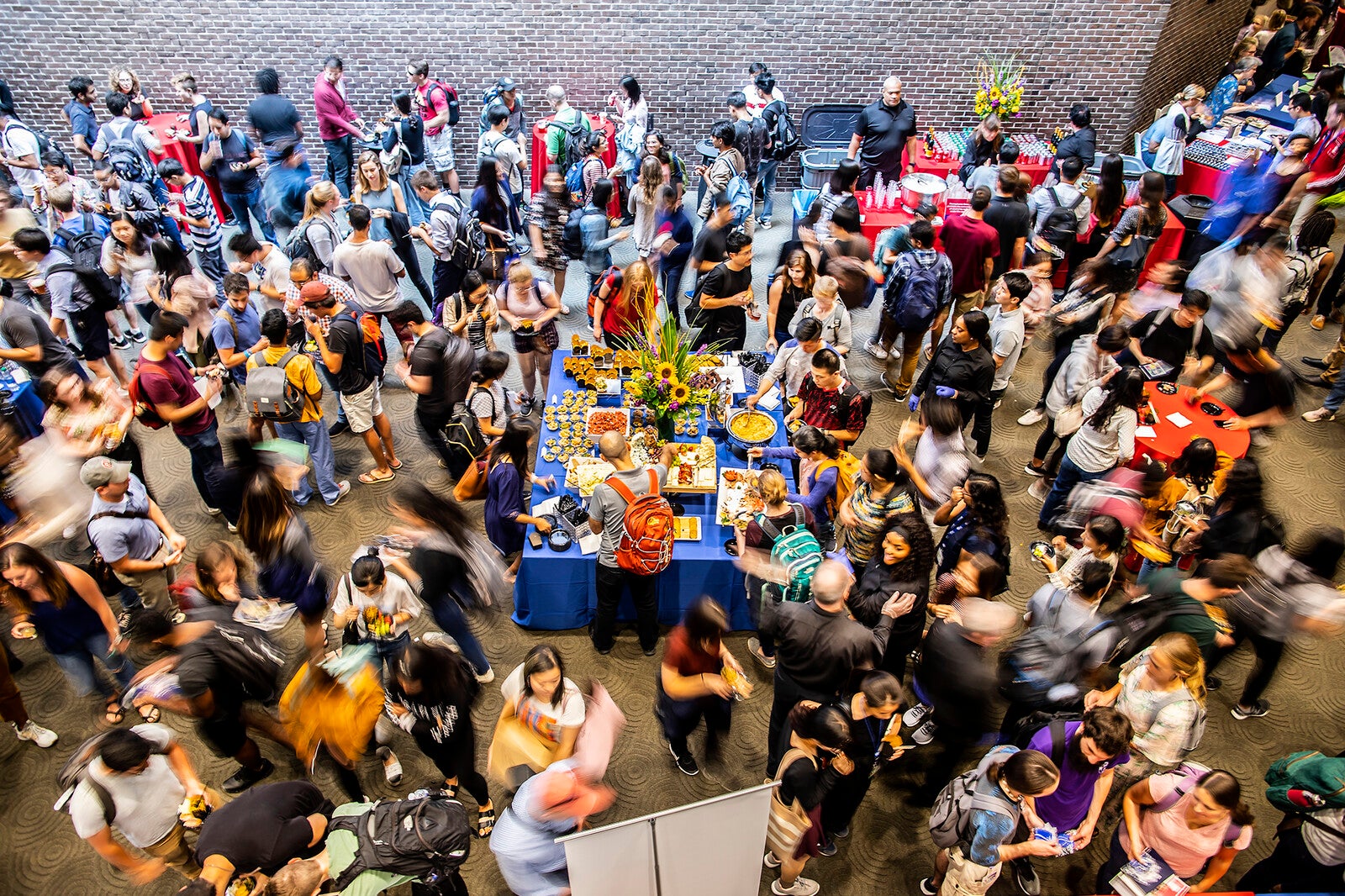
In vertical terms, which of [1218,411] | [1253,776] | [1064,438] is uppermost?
[1218,411]

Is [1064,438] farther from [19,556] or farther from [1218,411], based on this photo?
Answer: [19,556]

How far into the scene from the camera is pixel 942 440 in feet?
15.2

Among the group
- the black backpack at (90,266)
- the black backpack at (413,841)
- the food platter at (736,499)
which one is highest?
the black backpack at (90,266)

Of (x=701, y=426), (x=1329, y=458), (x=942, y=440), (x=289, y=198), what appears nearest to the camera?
(x=942, y=440)

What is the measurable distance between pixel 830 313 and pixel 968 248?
171cm

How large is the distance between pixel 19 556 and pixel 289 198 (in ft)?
17.5

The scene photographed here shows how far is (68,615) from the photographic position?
12.8ft

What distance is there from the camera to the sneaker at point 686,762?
4297 millimetres

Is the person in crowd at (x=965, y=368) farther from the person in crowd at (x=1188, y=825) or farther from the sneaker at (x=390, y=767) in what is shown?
the sneaker at (x=390, y=767)

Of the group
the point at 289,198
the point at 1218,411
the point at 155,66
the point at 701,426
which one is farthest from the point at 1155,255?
the point at 155,66

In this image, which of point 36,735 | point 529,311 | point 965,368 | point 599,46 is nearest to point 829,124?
point 599,46

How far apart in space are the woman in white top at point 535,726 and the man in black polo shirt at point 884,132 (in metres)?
7.20

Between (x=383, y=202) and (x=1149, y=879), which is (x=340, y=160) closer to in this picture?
(x=383, y=202)

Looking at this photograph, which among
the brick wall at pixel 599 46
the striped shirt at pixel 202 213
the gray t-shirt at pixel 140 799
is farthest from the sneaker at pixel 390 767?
the brick wall at pixel 599 46
